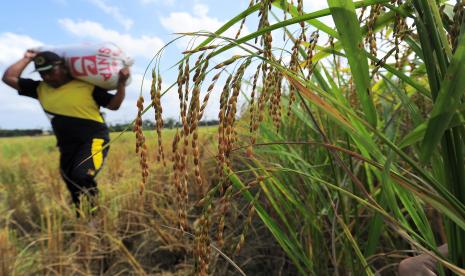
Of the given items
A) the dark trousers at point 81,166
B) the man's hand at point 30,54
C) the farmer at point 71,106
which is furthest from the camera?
the man's hand at point 30,54

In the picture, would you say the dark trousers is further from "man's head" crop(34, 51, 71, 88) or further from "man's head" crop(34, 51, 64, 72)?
"man's head" crop(34, 51, 64, 72)

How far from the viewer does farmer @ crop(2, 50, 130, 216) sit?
292 cm

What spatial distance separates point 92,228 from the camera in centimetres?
217

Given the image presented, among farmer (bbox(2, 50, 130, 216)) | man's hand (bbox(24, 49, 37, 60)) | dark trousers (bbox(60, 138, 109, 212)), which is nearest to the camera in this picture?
dark trousers (bbox(60, 138, 109, 212))

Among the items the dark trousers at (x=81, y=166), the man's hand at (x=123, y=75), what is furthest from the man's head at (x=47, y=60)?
the dark trousers at (x=81, y=166)

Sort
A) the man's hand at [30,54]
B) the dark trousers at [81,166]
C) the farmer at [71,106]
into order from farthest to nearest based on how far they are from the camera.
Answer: the man's hand at [30,54] → the farmer at [71,106] → the dark trousers at [81,166]

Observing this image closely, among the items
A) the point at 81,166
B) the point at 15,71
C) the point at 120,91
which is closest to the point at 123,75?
the point at 120,91

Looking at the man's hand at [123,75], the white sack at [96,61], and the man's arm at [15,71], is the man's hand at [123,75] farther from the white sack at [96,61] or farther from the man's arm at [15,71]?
the man's arm at [15,71]

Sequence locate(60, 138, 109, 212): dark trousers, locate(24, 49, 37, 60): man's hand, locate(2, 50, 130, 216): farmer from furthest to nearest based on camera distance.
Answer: locate(24, 49, 37, 60): man's hand, locate(2, 50, 130, 216): farmer, locate(60, 138, 109, 212): dark trousers

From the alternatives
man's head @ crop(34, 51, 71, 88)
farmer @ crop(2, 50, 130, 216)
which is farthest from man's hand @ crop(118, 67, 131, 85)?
man's head @ crop(34, 51, 71, 88)

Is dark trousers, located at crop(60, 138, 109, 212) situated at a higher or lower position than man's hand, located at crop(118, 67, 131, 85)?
lower

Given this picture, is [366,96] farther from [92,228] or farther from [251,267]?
[92,228]

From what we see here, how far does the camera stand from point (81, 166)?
2.86m

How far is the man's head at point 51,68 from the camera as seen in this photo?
9.73 feet
